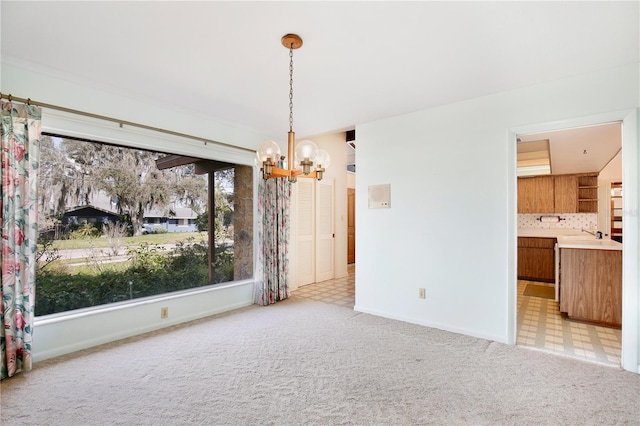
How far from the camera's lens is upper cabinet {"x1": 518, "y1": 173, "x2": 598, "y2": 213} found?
20.9ft

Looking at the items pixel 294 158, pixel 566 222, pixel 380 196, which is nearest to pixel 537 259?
pixel 566 222

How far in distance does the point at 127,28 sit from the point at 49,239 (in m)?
2.13

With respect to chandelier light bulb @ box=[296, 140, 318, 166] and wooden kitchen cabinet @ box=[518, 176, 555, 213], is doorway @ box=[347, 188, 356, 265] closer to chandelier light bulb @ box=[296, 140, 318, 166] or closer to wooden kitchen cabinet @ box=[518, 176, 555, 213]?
wooden kitchen cabinet @ box=[518, 176, 555, 213]

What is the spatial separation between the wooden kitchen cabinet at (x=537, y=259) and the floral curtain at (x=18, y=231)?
7577mm

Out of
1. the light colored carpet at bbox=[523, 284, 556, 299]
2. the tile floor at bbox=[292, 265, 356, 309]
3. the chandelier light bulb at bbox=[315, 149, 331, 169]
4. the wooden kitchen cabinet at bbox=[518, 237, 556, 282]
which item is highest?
the chandelier light bulb at bbox=[315, 149, 331, 169]

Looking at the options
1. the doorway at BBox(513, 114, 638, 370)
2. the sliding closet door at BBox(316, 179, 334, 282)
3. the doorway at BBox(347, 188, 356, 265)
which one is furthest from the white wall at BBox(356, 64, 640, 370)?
the doorway at BBox(347, 188, 356, 265)

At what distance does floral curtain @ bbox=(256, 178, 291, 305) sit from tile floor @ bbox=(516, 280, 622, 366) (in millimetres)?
3135

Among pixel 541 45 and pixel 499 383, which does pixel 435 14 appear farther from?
pixel 499 383

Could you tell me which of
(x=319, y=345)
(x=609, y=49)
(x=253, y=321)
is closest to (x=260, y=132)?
(x=253, y=321)

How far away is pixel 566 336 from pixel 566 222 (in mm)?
4371

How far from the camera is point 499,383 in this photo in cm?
245

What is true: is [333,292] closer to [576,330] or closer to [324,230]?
[324,230]

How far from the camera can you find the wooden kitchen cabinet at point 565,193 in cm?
641

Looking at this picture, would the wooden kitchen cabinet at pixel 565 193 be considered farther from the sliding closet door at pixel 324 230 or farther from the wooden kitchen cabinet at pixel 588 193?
the sliding closet door at pixel 324 230
